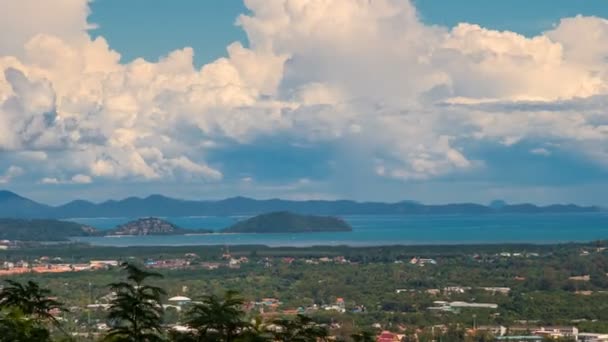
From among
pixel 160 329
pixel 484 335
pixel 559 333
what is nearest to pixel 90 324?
pixel 484 335

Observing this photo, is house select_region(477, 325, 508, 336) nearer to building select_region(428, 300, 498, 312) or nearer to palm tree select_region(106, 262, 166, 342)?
building select_region(428, 300, 498, 312)

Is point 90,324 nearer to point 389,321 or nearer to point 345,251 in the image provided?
point 389,321

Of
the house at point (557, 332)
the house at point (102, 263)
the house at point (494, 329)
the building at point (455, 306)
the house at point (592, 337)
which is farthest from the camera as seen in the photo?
the house at point (102, 263)

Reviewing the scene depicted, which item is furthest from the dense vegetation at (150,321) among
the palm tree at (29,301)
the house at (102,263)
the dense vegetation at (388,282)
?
the house at (102,263)

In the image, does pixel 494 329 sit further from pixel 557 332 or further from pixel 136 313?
pixel 136 313

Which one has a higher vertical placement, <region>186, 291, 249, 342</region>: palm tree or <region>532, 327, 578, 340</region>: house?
<region>186, 291, 249, 342</region>: palm tree

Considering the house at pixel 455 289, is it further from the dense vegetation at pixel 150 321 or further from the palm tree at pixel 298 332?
the dense vegetation at pixel 150 321

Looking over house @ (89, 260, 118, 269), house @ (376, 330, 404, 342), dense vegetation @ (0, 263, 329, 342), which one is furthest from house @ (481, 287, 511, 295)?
dense vegetation @ (0, 263, 329, 342)

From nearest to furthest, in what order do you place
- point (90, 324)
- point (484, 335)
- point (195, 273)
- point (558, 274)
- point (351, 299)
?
point (90, 324), point (484, 335), point (351, 299), point (558, 274), point (195, 273)
